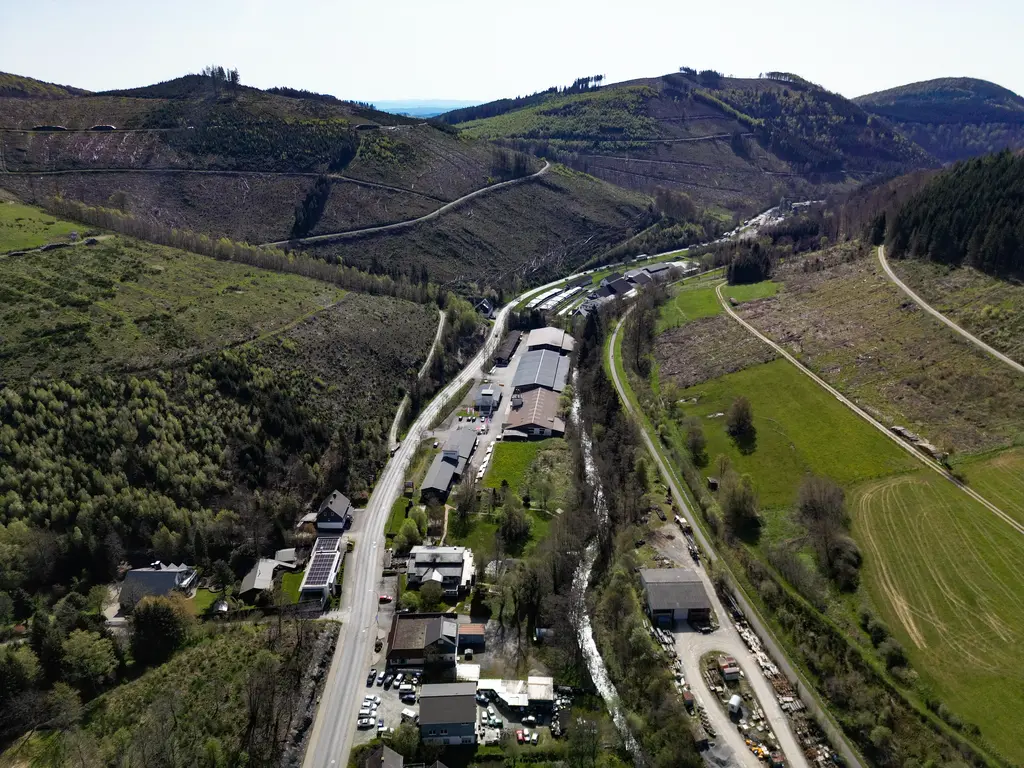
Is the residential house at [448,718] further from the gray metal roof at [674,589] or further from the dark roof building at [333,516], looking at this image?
the dark roof building at [333,516]

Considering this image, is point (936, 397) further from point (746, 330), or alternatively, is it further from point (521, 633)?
point (521, 633)

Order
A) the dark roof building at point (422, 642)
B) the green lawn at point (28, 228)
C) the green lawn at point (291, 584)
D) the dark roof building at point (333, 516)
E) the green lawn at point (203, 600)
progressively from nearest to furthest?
the dark roof building at point (422, 642) → the green lawn at point (203, 600) → the green lawn at point (291, 584) → the dark roof building at point (333, 516) → the green lawn at point (28, 228)

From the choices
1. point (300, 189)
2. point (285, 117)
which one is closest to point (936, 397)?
point (300, 189)

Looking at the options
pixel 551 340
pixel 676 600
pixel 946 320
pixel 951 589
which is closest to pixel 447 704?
pixel 676 600

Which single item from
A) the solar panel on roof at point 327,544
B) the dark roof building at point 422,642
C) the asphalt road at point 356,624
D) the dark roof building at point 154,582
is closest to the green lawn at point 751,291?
the asphalt road at point 356,624

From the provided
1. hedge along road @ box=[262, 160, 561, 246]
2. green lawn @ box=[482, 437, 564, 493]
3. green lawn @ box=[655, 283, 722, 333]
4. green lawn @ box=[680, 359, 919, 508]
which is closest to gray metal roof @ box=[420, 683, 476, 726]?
green lawn @ box=[482, 437, 564, 493]

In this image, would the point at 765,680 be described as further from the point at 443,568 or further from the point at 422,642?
the point at 443,568
